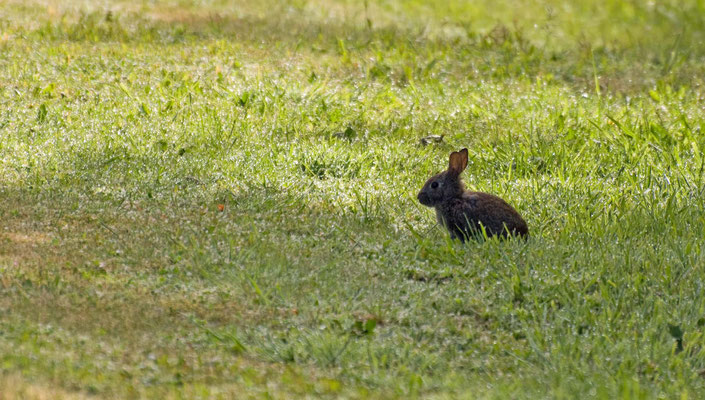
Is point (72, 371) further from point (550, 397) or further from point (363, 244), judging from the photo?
point (363, 244)

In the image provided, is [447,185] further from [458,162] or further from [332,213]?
[332,213]

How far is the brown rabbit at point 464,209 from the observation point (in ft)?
21.8

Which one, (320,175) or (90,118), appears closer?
(320,175)

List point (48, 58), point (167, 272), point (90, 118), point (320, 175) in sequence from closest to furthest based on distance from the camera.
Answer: point (167, 272) → point (320, 175) → point (90, 118) → point (48, 58)

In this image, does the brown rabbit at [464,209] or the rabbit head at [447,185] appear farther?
the rabbit head at [447,185]

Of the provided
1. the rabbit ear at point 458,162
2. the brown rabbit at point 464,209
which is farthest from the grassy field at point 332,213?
the rabbit ear at point 458,162

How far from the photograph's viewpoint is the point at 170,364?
4.75 metres

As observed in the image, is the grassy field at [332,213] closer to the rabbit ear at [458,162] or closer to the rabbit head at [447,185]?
the rabbit head at [447,185]

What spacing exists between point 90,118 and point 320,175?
2.24m

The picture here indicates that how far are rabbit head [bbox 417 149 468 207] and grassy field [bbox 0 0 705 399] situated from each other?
25 centimetres

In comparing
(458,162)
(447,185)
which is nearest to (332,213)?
(447,185)

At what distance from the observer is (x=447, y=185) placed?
7008 millimetres

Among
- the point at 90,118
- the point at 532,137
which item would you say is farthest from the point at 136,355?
the point at 532,137

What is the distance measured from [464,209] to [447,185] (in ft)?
0.95
